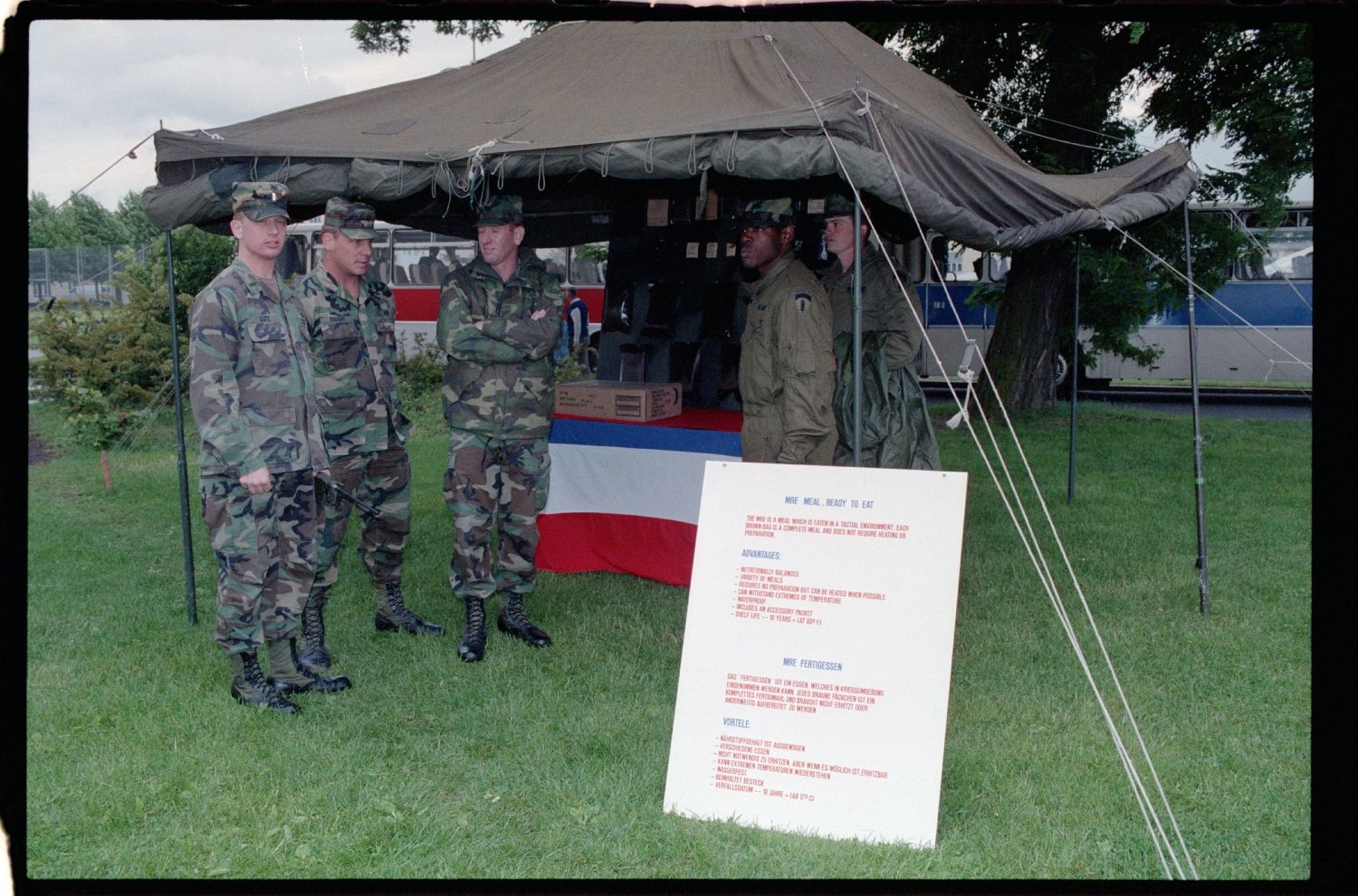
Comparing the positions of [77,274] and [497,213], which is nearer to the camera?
[497,213]

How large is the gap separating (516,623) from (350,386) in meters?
1.49

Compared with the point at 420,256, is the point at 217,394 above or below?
below

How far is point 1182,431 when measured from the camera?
Answer: 42.8 feet

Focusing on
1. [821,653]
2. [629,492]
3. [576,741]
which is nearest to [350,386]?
[629,492]

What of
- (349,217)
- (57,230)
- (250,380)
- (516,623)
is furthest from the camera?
(57,230)

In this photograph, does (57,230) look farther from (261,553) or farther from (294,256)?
(261,553)

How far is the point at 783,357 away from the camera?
15.8 feet

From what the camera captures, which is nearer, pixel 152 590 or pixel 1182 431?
pixel 152 590

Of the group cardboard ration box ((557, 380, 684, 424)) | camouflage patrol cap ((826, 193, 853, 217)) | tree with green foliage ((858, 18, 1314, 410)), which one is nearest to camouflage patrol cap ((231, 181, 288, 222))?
cardboard ration box ((557, 380, 684, 424))

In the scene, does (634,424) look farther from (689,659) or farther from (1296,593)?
(1296,593)

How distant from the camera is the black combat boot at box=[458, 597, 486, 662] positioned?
5.18m

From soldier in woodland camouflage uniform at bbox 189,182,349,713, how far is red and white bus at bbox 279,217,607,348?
Result: 1342cm

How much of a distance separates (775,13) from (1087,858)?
9.19ft

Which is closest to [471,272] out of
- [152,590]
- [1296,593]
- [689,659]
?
[689,659]
